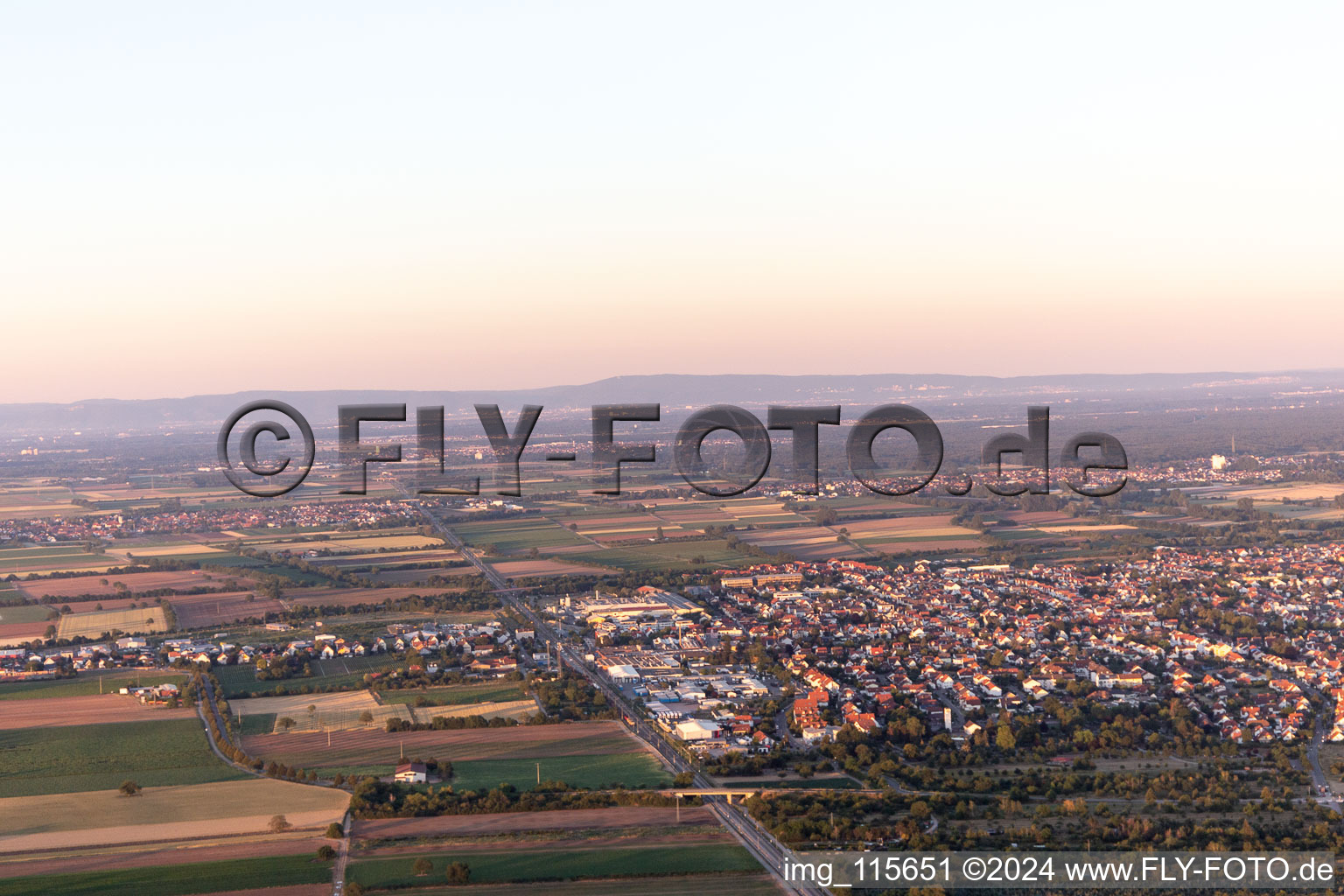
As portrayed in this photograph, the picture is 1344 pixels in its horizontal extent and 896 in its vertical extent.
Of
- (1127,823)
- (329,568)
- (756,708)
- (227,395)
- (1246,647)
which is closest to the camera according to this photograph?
(1127,823)

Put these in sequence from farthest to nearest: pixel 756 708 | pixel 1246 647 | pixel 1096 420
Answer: pixel 1096 420, pixel 1246 647, pixel 756 708

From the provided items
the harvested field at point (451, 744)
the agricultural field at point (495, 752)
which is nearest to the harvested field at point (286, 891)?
the agricultural field at point (495, 752)

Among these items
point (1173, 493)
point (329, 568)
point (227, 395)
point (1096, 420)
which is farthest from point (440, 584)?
point (227, 395)

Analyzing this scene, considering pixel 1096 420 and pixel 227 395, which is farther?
pixel 227 395

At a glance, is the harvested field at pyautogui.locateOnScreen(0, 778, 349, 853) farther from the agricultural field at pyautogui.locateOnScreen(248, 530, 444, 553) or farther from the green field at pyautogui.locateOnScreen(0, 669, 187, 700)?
the agricultural field at pyautogui.locateOnScreen(248, 530, 444, 553)

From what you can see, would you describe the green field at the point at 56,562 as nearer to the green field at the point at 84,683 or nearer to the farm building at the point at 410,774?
the green field at the point at 84,683

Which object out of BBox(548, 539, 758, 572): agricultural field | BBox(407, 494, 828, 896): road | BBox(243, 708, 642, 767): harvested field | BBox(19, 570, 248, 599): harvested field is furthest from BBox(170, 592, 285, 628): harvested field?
BBox(243, 708, 642, 767): harvested field

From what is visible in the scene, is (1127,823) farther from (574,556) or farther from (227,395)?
(227,395)
